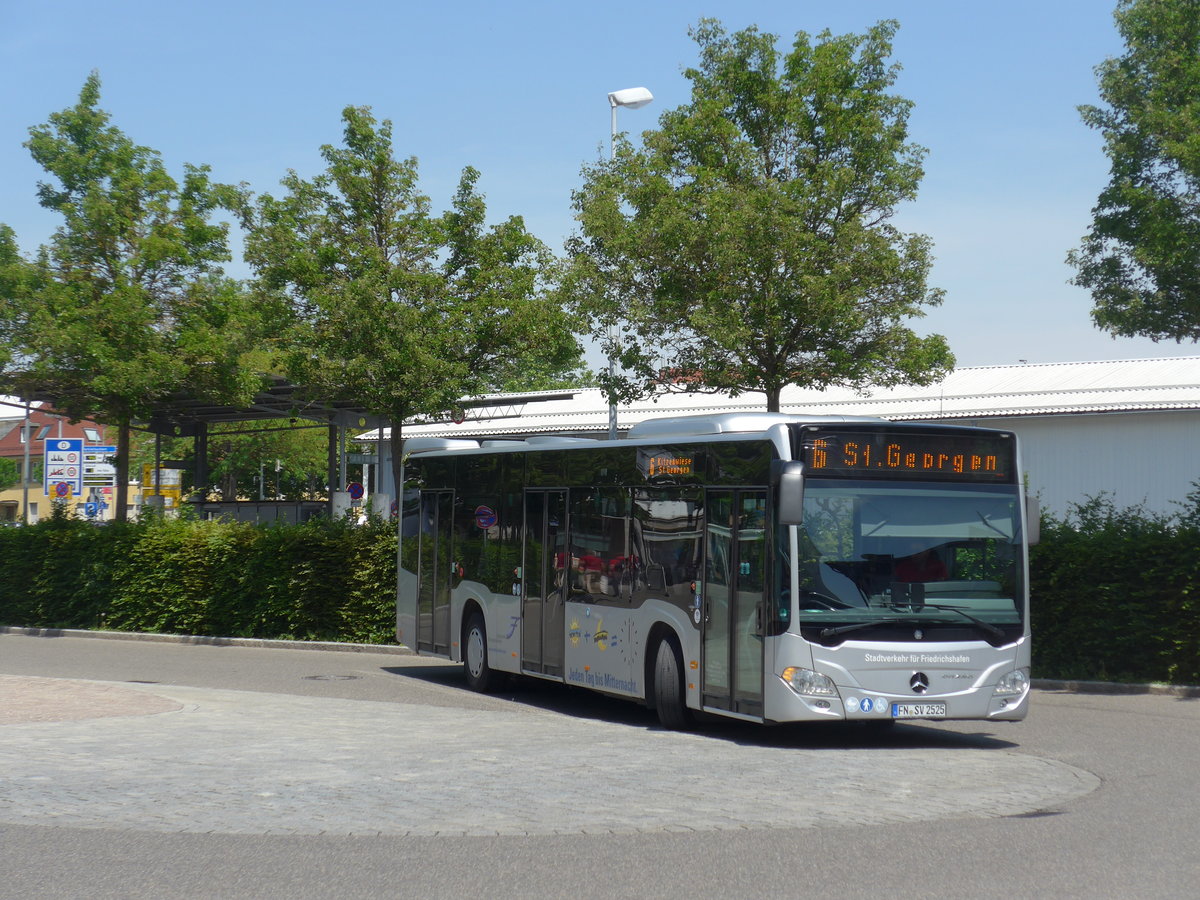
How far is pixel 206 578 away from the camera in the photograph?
2689 centimetres

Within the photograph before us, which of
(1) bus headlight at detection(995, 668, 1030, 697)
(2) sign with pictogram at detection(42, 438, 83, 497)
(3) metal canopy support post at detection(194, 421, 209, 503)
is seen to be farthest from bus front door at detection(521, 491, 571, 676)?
(3) metal canopy support post at detection(194, 421, 209, 503)

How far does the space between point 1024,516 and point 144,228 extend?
2265 centimetres

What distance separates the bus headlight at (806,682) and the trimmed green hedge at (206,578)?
506 inches

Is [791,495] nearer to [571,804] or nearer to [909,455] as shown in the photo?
[909,455]

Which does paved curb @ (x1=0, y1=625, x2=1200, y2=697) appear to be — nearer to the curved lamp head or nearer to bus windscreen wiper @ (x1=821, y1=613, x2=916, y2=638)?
bus windscreen wiper @ (x1=821, y1=613, x2=916, y2=638)

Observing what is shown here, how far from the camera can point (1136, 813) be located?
30.3 ft

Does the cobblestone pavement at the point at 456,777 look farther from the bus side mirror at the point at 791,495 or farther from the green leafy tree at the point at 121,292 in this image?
the green leafy tree at the point at 121,292

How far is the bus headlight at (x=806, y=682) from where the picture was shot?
12.1 m

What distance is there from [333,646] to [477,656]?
7.09 metres

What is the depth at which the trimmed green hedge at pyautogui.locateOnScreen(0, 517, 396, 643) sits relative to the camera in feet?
79.9

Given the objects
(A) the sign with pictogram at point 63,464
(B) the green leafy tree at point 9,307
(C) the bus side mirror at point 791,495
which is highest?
(B) the green leafy tree at point 9,307

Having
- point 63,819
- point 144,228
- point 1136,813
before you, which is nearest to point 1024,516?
point 1136,813

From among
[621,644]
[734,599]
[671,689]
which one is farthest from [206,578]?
[734,599]

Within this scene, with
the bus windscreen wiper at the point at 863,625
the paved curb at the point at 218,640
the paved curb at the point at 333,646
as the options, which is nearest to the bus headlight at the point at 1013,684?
the bus windscreen wiper at the point at 863,625
